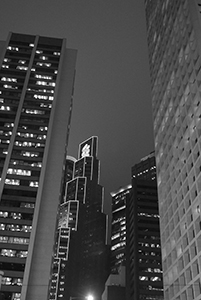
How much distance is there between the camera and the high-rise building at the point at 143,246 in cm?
14562

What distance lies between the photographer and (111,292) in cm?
14300

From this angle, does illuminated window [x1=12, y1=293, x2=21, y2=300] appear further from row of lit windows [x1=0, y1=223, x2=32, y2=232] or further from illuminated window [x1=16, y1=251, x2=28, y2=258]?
row of lit windows [x1=0, y1=223, x2=32, y2=232]

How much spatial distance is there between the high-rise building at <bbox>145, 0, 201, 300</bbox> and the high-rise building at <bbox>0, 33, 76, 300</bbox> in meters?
41.6

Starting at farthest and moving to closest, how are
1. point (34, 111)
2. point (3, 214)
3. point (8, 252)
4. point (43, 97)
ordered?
point (43, 97) → point (34, 111) → point (3, 214) → point (8, 252)

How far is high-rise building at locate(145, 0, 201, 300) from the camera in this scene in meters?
61.2

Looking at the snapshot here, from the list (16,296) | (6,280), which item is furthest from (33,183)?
(16,296)

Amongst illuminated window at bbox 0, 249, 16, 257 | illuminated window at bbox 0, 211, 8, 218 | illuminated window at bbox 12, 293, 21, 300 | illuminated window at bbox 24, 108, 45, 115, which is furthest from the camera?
illuminated window at bbox 24, 108, 45, 115

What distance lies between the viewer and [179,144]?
73.2 metres

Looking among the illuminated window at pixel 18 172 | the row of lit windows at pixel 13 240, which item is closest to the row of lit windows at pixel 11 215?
the row of lit windows at pixel 13 240

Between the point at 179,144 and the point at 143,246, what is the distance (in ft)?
313

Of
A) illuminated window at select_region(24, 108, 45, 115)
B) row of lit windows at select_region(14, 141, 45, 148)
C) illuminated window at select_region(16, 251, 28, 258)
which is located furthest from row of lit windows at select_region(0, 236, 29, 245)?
illuminated window at select_region(24, 108, 45, 115)

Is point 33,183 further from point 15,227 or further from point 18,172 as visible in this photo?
point 15,227

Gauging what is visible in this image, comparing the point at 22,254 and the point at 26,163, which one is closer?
the point at 22,254

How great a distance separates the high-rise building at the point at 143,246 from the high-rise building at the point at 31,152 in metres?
54.8
